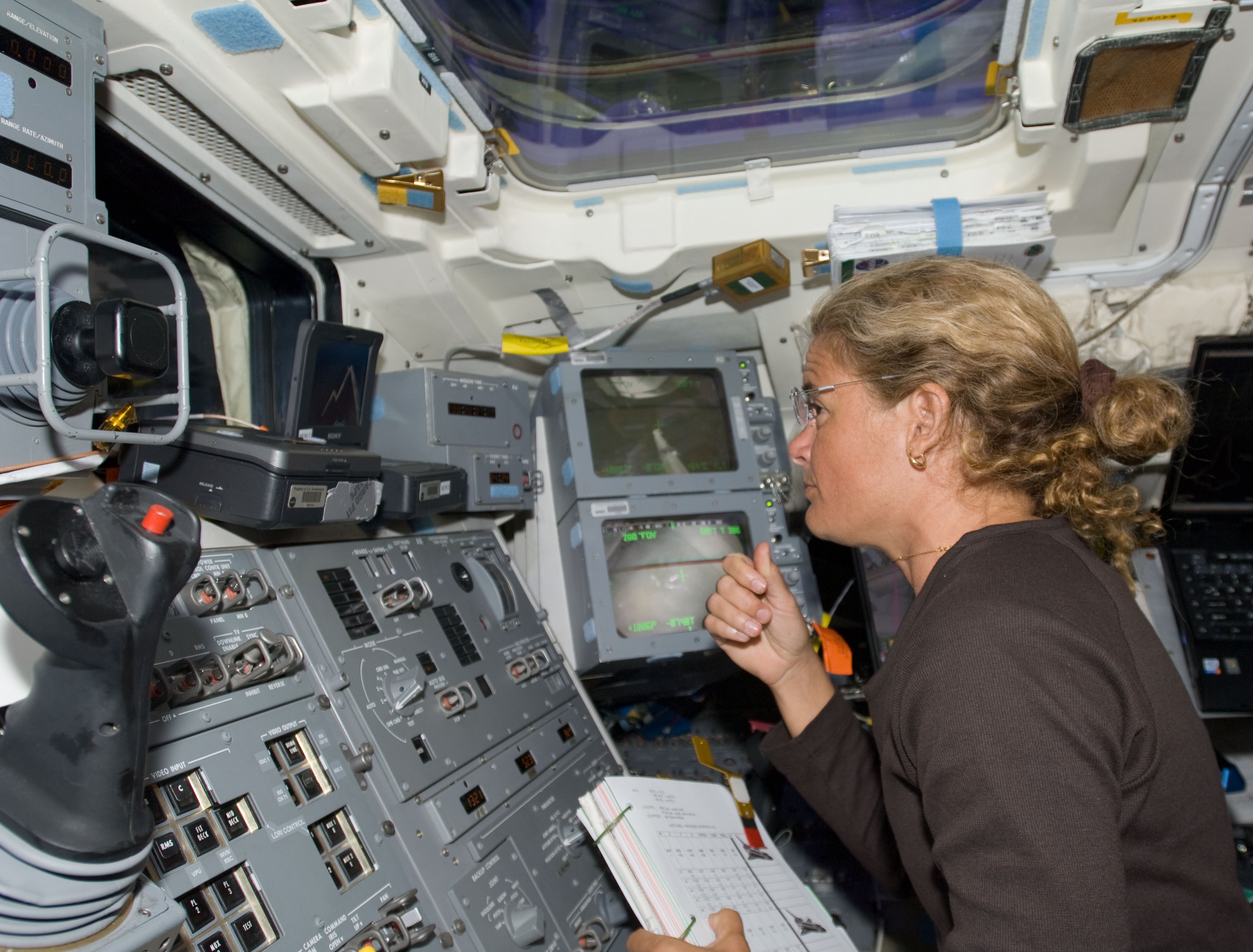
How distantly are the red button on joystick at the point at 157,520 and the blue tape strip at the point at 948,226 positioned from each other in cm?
233

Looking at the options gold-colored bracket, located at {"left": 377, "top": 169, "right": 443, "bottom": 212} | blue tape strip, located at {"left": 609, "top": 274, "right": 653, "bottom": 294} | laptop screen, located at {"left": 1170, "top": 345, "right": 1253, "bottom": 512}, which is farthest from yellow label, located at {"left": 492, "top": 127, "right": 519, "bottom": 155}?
laptop screen, located at {"left": 1170, "top": 345, "right": 1253, "bottom": 512}

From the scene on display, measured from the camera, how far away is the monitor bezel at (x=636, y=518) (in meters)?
2.66

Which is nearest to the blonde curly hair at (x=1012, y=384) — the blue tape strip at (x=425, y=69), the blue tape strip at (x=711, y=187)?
the blue tape strip at (x=711, y=187)

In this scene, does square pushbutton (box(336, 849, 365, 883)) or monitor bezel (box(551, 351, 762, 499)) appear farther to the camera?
monitor bezel (box(551, 351, 762, 499))

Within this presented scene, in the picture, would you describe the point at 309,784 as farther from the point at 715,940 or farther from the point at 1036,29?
the point at 1036,29

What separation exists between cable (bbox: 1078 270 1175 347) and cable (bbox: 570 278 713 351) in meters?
1.39

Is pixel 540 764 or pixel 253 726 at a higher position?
pixel 253 726

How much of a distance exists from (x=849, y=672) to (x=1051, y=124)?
1.75 metres

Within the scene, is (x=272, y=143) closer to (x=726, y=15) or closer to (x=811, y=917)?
(x=726, y=15)

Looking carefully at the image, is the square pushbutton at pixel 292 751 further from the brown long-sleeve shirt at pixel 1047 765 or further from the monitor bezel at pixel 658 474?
the monitor bezel at pixel 658 474

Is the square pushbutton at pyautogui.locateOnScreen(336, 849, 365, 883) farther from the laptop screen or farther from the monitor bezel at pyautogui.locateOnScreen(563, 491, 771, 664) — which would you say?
the laptop screen

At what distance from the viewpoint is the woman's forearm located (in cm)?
200

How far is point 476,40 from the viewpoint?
90.2 inches

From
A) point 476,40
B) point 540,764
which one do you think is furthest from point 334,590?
point 476,40
